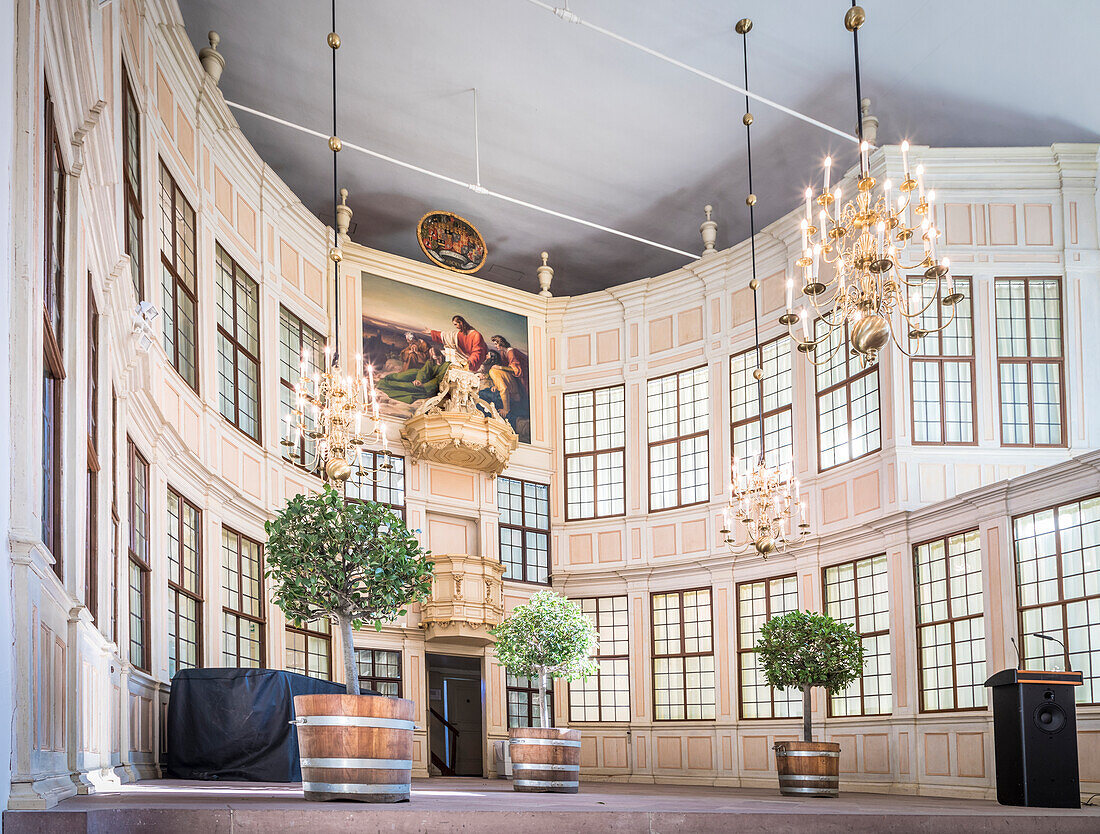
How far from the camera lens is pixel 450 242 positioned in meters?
18.0

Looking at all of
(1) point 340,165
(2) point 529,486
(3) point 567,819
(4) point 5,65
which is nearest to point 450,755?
(2) point 529,486

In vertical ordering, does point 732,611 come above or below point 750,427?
below

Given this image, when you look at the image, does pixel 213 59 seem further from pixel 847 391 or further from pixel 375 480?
pixel 847 391

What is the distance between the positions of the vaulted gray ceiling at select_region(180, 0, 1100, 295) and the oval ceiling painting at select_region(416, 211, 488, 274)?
0.81 ft

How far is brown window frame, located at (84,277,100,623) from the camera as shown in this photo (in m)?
7.36

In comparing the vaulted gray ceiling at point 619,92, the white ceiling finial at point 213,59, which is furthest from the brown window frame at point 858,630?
the white ceiling finial at point 213,59

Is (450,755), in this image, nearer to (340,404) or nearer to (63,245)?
(340,404)

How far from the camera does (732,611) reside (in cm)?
1648

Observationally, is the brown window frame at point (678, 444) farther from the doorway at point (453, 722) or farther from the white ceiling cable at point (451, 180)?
the doorway at point (453, 722)

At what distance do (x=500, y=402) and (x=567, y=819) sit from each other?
1284cm

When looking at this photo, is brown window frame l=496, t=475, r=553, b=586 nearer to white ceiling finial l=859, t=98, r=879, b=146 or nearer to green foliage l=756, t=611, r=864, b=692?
green foliage l=756, t=611, r=864, b=692

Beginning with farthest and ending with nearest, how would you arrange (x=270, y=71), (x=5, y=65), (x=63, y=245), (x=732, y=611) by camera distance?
(x=732, y=611)
(x=270, y=71)
(x=63, y=245)
(x=5, y=65)

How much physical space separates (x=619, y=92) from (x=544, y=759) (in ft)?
29.9

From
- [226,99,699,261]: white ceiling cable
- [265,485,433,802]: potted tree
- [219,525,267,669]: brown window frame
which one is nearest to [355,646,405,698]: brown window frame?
[219,525,267,669]: brown window frame
